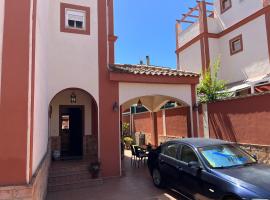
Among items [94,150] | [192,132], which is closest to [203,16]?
[192,132]

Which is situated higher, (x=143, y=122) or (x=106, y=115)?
(x=106, y=115)

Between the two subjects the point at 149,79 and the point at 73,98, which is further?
the point at 73,98

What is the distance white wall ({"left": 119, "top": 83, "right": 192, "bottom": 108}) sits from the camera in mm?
12393

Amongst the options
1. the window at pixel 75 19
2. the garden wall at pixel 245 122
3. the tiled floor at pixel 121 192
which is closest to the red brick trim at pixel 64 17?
the window at pixel 75 19

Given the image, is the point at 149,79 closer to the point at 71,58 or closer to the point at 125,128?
the point at 71,58

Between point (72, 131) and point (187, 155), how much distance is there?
9.14 meters

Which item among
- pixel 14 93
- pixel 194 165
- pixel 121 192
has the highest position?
pixel 14 93

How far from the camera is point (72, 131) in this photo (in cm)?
1503

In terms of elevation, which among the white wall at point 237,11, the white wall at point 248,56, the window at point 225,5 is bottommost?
the white wall at point 248,56

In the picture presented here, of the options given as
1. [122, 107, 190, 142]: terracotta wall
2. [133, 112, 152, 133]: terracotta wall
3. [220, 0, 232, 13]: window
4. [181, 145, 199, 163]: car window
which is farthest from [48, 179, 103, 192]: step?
[220, 0, 232, 13]: window

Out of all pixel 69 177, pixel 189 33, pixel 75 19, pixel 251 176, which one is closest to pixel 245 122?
pixel 251 176

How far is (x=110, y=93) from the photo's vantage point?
12.1m

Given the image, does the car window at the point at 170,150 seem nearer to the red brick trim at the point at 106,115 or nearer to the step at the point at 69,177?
the red brick trim at the point at 106,115

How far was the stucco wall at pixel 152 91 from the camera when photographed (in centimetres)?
1239
